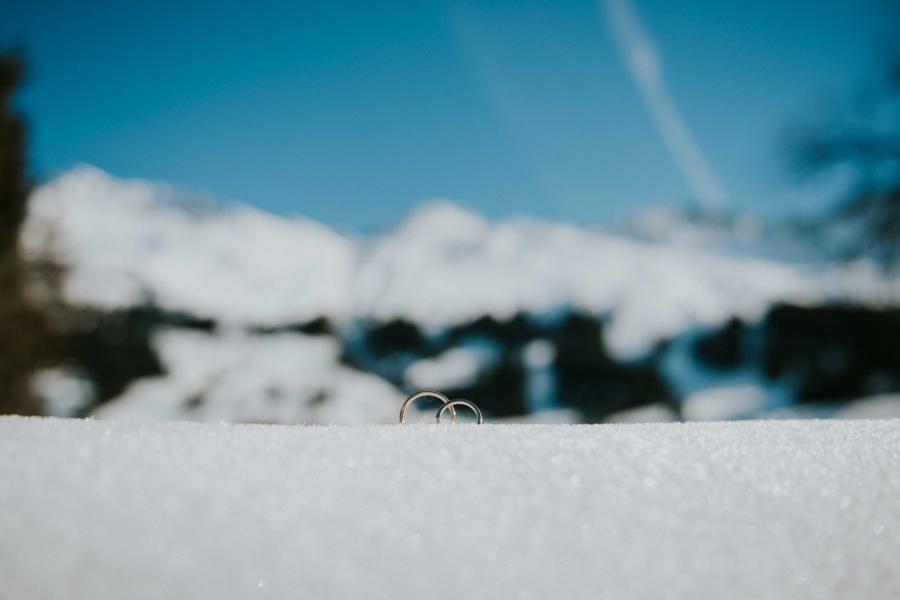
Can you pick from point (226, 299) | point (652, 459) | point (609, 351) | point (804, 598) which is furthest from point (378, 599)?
point (226, 299)

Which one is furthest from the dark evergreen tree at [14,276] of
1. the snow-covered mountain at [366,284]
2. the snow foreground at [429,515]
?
the snow foreground at [429,515]

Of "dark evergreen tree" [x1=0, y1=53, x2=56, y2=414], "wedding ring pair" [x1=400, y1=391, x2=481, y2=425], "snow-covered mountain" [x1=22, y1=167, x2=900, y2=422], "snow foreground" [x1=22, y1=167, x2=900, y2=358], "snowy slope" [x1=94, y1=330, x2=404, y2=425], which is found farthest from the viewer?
"snowy slope" [x1=94, y1=330, x2=404, y2=425]

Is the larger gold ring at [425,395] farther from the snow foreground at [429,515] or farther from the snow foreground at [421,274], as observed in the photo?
the snow foreground at [421,274]

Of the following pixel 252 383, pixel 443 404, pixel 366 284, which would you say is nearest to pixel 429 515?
pixel 443 404

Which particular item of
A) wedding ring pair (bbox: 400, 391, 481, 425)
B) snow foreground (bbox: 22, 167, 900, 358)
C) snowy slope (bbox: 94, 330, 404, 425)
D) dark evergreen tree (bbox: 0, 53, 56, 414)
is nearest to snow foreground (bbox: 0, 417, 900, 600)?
wedding ring pair (bbox: 400, 391, 481, 425)

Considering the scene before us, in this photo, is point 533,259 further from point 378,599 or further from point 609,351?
point 378,599

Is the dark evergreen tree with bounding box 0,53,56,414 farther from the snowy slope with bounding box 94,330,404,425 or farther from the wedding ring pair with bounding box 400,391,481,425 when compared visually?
the snowy slope with bounding box 94,330,404,425

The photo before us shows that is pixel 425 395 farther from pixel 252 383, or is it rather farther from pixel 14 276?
pixel 252 383
